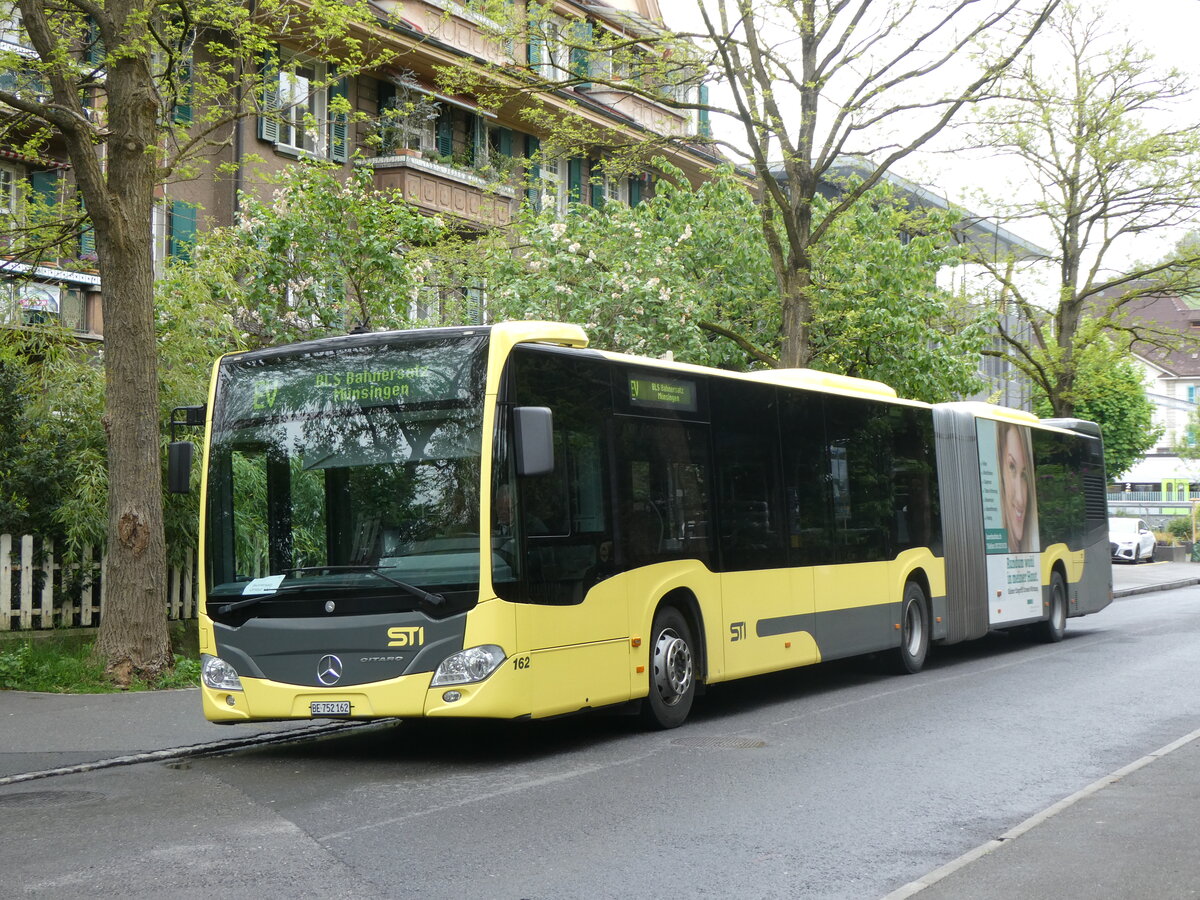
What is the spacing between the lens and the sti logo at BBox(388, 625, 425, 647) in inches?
374

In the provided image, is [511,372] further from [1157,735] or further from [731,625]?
[1157,735]

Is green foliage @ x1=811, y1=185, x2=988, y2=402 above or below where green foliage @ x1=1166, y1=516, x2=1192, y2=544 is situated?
above

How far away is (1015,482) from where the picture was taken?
19.4 m

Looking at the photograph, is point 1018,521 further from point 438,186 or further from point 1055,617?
point 438,186

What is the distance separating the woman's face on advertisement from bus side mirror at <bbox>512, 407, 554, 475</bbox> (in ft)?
36.5

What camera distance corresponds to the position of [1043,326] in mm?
37375

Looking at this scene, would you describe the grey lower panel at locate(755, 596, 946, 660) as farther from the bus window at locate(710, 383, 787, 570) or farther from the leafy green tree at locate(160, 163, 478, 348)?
the leafy green tree at locate(160, 163, 478, 348)

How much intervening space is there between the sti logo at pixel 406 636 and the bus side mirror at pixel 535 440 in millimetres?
1228

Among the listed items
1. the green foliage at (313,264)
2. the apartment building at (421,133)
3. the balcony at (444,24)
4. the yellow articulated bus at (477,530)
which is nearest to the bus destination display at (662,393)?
the yellow articulated bus at (477,530)

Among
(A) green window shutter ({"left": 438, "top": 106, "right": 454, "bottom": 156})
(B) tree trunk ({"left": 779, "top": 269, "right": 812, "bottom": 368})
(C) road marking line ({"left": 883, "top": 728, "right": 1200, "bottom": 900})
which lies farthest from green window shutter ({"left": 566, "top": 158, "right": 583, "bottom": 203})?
(C) road marking line ({"left": 883, "top": 728, "right": 1200, "bottom": 900})

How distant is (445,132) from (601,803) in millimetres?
23679

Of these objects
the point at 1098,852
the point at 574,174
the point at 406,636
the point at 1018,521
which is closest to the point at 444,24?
the point at 574,174

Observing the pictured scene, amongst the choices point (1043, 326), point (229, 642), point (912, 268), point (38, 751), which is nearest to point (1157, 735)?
point (229, 642)

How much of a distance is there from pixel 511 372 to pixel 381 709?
2.37 meters
